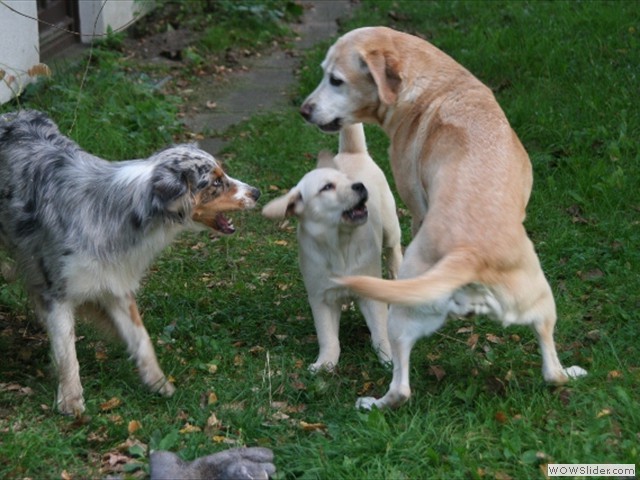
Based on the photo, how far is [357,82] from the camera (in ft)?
17.7

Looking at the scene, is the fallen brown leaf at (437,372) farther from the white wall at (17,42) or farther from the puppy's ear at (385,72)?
the white wall at (17,42)

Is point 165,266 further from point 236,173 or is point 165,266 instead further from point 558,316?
point 558,316

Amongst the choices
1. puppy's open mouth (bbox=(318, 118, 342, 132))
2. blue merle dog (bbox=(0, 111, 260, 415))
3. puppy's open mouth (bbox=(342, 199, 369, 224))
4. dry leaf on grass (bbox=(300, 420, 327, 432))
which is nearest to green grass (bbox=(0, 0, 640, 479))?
dry leaf on grass (bbox=(300, 420, 327, 432))

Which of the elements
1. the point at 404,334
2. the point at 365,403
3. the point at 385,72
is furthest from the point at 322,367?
the point at 385,72

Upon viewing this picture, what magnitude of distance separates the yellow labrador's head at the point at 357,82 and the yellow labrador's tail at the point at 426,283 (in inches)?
56.7

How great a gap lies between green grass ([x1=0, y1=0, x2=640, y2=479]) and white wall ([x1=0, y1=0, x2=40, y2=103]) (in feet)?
0.98

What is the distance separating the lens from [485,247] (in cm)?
413

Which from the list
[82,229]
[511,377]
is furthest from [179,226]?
[511,377]

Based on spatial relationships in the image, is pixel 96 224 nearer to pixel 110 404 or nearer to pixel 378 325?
pixel 110 404

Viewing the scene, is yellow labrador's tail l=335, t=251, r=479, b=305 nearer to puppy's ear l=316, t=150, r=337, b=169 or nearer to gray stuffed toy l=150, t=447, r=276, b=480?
gray stuffed toy l=150, t=447, r=276, b=480

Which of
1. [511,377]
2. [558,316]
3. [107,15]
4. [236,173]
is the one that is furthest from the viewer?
[107,15]

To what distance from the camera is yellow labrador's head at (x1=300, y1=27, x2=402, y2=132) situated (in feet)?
17.2

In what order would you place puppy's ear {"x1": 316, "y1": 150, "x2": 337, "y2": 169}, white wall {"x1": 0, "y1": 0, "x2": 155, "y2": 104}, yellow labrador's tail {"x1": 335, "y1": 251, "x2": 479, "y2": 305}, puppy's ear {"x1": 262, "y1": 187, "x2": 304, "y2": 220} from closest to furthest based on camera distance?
yellow labrador's tail {"x1": 335, "y1": 251, "x2": 479, "y2": 305}, puppy's ear {"x1": 262, "y1": 187, "x2": 304, "y2": 220}, puppy's ear {"x1": 316, "y1": 150, "x2": 337, "y2": 169}, white wall {"x1": 0, "y1": 0, "x2": 155, "y2": 104}

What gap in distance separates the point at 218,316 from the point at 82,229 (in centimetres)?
124
